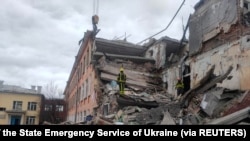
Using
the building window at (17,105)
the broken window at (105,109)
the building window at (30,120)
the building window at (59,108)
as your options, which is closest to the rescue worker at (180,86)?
the broken window at (105,109)

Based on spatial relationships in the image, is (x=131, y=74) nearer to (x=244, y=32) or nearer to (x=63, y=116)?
(x=244, y=32)

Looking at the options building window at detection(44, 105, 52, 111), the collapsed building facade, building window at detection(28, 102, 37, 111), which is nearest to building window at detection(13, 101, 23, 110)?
building window at detection(28, 102, 37, 111)

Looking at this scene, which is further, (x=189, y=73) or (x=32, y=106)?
(x=32, y=106)

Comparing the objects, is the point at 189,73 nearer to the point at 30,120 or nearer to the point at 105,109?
the point at 105,109

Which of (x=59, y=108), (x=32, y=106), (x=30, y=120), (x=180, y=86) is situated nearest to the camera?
(x=180, y=86)

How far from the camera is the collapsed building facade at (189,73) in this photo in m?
9.33

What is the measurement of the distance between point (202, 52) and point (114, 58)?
6245mm

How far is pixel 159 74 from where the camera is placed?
→ 706 inches

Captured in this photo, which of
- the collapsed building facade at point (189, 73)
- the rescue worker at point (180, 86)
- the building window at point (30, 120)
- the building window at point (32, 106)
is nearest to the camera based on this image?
the collapsed building facade at point (189, 73)

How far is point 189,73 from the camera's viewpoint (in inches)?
571

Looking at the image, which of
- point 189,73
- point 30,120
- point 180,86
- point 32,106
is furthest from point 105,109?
point 32,106

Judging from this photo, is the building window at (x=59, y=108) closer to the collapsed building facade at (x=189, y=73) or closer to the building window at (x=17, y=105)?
the building window at (x=17, y=105)

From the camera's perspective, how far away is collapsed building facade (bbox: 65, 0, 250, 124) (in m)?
9.33

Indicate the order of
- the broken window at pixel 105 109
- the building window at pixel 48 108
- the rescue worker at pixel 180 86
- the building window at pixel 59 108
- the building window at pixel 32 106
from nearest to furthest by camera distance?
the rescue worker at pixel 180 86, the broken window at pixel 105 109, the building window at pixel 32 106, the building window at pixel 48 108, the building window at pixel 59 108
